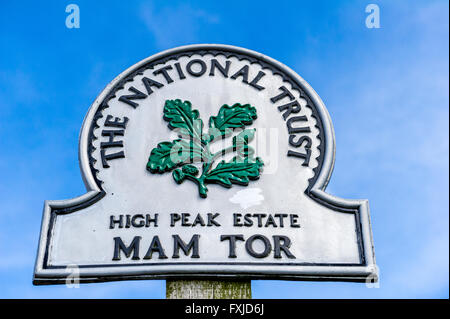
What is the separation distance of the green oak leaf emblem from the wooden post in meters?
0.83

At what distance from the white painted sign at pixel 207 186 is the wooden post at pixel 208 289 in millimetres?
88

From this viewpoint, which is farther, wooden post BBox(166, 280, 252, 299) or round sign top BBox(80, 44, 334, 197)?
round sign top BBox(80, 44, 334, 197)

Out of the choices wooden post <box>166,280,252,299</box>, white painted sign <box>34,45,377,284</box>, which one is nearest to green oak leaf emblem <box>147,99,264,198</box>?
white painted sign <box>34,45,377,284</box>

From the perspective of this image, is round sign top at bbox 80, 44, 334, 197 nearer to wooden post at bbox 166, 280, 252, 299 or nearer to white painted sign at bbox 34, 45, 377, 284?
white painted sign at bbox 34, 45, 377, 284

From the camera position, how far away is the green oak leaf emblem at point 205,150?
5.12 meters

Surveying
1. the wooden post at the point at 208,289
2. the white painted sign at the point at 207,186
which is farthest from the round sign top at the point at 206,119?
the wooden post at the point at 208,289

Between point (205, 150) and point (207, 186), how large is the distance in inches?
16.7

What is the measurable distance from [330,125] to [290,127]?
1.29 feet

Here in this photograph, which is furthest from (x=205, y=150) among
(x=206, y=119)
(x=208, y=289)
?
(x=208, y=289)

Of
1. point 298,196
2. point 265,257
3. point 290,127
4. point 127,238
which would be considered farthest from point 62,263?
point 290,127

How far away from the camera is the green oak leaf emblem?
5.12m

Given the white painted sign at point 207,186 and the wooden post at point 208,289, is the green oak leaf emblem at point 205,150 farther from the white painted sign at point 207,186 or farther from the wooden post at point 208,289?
the wooden post at point 208,289
